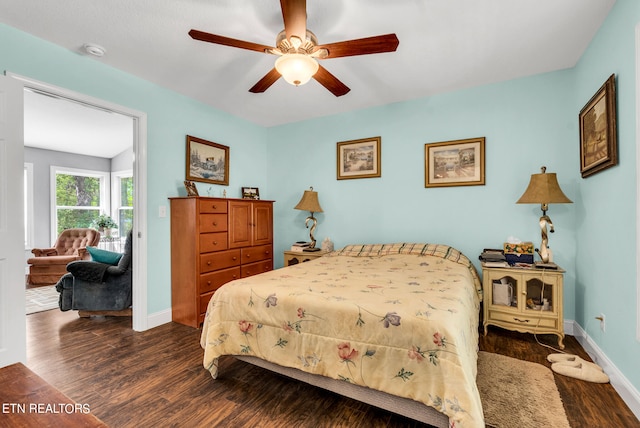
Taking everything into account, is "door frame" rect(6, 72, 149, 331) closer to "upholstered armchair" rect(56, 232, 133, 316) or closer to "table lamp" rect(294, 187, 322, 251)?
"upholstered armchair" rect(56, 232, 133, 316)

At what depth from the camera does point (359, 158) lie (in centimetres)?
389

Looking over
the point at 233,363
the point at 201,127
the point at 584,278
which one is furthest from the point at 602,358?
the point at 201,127

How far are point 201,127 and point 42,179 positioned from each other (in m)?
4.14

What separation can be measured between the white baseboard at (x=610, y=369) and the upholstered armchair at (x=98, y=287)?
4.09 m

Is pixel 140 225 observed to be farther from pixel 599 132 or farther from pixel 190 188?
pixel 599 132

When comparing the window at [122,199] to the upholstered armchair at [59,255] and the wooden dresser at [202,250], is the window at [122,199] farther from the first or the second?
the wooden dresser at [202,250]

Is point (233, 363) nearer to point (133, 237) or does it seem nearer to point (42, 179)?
point (133, 237)

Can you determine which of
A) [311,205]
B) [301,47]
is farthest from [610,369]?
[311,205]

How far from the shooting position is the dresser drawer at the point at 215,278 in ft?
10.3

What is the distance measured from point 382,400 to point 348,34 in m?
2.42

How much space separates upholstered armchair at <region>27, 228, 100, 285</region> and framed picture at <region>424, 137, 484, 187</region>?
5.66 meters

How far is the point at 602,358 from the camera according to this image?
2143 mm

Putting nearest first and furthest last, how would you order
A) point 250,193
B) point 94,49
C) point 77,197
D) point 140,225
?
1. point 94,49
2. point 140,225
3. point 250,193
4. point 77,197

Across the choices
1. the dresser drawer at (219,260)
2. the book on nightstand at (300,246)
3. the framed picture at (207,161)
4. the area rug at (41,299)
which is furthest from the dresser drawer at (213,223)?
the area rug at (41,299)
